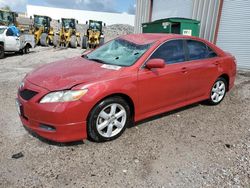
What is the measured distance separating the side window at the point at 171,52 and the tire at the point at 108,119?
0.98m

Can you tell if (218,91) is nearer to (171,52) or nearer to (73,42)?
(171,52)

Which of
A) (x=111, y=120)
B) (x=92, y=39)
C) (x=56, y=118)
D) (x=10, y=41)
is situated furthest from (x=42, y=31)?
(x=56, y=118)

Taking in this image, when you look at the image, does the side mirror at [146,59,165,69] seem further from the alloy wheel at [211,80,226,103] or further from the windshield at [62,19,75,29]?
the windshield at [62,19,75,29]

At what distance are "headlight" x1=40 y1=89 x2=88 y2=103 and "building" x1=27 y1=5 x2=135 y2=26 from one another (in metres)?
52.0

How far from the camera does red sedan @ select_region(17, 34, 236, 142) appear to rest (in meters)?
2.97

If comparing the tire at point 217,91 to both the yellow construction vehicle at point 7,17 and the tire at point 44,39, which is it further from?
the yellow construction vehicle at point 7,17

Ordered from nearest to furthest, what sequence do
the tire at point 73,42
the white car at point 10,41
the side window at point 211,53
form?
the side window at point 211,53
the white car at point 10,41
the tire at point 73,42

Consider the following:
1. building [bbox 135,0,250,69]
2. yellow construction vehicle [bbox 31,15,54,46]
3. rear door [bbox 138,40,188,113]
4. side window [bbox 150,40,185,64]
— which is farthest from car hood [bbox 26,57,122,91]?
yellow construction vehicle [bbox 31,15,54,46]

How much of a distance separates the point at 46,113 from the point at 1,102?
2611 millimetres

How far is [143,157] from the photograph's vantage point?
3.11 meters

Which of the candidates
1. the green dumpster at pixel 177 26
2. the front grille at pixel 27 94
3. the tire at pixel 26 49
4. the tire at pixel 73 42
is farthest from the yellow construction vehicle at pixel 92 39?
the front grille at pixel 27 94

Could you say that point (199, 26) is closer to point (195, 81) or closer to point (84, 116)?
point (195, 81)

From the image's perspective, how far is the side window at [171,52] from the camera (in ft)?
12.6

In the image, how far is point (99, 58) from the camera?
3982 millimetres
